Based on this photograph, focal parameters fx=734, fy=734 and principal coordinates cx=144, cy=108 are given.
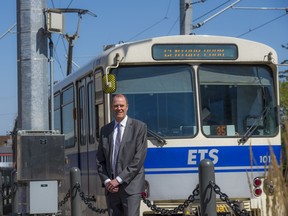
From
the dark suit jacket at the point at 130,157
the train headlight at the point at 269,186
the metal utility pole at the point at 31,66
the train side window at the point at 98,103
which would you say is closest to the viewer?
the train headlight at the point at 269,186

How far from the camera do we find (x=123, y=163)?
7961 mm

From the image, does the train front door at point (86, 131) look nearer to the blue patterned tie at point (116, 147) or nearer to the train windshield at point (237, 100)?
the train windshield at point (237, 100)

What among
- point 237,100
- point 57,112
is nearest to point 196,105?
point 237,100

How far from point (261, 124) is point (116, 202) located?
3.60 m

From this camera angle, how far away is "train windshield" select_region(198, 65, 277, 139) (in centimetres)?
1084

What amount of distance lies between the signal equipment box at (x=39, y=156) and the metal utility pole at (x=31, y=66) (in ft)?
0.62

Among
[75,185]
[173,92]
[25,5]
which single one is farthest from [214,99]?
[25,5]

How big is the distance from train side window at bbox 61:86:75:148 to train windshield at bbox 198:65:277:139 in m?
3.42

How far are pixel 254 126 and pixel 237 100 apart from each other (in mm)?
461

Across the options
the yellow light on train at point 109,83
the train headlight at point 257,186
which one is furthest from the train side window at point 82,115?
the train headlight at point 257,186

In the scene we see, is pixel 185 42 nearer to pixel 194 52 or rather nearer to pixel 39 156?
pixel 194 52

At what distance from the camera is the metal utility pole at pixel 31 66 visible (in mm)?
10078

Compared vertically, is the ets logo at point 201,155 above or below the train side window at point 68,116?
below

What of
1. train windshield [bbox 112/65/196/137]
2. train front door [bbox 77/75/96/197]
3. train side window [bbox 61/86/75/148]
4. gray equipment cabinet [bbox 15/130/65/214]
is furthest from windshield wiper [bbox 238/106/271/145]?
train side window [bbox 61/86/75/148]
